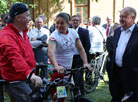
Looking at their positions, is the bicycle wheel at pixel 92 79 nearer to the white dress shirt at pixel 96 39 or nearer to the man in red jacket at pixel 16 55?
the white dress shirt at pixel 96 39

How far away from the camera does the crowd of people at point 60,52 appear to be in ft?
8.80

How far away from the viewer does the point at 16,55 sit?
8.46 feet

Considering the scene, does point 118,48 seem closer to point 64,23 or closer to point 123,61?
point 123,61

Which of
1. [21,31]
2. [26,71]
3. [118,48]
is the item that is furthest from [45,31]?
[26,71]

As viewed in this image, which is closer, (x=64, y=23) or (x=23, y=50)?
(x=23, y=50)

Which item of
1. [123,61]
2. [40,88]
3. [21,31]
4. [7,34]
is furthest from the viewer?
[123,61]

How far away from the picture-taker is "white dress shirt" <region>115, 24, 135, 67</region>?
410 centimetres

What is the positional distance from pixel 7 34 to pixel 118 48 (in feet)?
7.22

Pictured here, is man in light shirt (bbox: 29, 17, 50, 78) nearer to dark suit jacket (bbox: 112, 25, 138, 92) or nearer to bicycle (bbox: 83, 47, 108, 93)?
bicycle (bbox: 83, 47, 108, 93)

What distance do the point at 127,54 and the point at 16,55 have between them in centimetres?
212

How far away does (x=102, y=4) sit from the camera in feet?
59.3

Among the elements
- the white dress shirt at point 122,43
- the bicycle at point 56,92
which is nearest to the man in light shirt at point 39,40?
the white dress shirt at point 122,43

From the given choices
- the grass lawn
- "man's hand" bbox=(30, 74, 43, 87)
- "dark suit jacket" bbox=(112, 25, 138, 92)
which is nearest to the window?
the grass lawn

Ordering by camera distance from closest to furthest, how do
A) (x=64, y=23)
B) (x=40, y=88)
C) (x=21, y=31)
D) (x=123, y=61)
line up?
1. (x=40, y=88)
2. (x=21, y=31)
3. (x=64, y=23)
4. (x=123, y=61)
